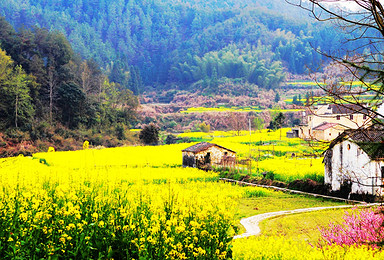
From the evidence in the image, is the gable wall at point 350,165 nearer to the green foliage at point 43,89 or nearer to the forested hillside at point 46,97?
the forested hillside at point 46,97

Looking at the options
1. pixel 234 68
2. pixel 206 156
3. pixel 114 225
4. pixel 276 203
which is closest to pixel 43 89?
pixel 206 156

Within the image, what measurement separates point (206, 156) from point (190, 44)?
150 meters

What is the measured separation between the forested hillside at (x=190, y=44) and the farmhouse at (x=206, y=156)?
300 feet

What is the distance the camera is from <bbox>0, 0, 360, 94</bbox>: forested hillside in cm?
13362

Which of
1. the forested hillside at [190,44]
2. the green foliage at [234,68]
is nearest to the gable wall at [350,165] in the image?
the green foliage at [234,68]

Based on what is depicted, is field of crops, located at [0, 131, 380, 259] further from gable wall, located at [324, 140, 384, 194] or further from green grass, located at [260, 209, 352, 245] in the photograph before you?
gable wall, located at [324, 140, 384, 194]

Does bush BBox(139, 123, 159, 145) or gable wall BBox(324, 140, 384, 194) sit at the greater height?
bush BBox(139, 123, 159, 145)

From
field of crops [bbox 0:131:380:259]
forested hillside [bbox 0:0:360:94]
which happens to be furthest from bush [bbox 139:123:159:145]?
forested hillside [bbox 0:0:360:94]

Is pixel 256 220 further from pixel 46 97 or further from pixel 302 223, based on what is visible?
pixel 46 97

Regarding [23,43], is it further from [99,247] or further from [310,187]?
[99,247]

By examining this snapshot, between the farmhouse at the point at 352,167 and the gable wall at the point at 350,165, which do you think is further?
the gable wall at the point at 350,165

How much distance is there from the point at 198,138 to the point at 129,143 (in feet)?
36.0

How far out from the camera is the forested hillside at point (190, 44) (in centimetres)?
13362

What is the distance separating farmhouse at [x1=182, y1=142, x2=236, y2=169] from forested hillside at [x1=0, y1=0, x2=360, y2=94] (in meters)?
91.6
